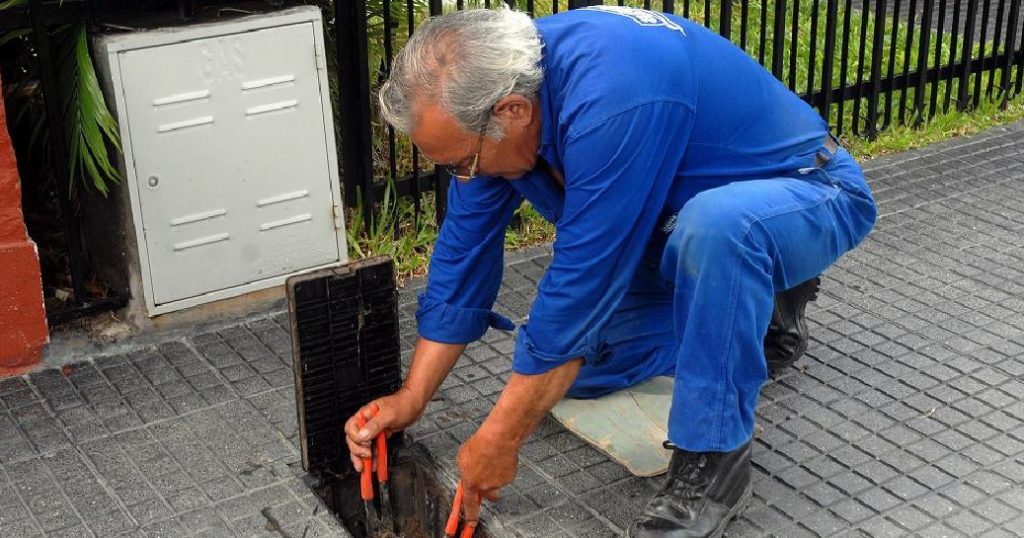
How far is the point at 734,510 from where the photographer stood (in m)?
3.24

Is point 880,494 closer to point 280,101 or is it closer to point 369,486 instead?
point 369,486

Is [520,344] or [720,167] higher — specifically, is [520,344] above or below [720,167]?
below

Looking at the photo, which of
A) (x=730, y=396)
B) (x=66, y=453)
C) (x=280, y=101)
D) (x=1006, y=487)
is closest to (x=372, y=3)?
(x=280, y=101)

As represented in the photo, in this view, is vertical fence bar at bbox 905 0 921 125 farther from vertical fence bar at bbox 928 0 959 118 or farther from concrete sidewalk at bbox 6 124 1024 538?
concrete sidewalk at bbox 6 124 1024 538

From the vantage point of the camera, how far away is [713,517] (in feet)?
10.4

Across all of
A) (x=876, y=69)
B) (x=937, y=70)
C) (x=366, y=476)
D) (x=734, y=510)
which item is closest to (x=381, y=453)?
(x=366, y=476)

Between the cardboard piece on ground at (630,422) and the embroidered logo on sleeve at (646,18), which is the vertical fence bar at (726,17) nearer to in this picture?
the cardboard piece on ground at (630,422)

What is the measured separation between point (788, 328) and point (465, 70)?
5.10ft

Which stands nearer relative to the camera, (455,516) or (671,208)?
(455,516)

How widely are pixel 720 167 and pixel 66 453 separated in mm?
2003

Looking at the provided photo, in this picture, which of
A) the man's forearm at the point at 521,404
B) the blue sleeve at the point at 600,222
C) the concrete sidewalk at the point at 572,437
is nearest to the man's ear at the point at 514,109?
the blue sleeve at the point at 600,222

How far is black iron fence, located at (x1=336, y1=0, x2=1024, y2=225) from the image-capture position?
4840 mm

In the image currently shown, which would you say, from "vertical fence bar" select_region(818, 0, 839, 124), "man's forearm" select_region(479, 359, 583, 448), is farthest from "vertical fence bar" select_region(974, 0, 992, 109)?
"man's forearm" select_region(479, 359, 583, 448)

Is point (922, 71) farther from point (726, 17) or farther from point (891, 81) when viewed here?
point (726, 17)
